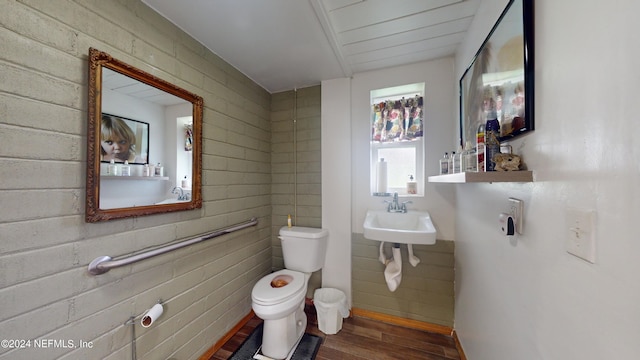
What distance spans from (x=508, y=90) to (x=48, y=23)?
73.4 inches

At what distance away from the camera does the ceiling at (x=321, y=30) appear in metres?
1.22

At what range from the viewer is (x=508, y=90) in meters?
0.90

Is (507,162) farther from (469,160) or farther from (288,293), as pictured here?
(288,293)

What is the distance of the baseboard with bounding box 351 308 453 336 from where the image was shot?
175cm

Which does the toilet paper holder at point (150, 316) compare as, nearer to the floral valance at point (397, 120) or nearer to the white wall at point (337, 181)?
the white wall at point (337, 181)

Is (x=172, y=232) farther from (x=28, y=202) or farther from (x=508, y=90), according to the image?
(x=508, y=90)

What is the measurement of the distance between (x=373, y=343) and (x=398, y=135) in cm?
172

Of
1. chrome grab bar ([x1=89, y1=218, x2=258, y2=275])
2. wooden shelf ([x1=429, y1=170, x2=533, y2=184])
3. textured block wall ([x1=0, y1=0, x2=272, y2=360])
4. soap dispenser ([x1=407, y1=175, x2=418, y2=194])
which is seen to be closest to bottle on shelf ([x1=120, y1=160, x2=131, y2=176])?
textured block wall ([x1=0, y1=0, x2=272, y2=360])

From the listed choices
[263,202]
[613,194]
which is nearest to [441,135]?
[613,194]

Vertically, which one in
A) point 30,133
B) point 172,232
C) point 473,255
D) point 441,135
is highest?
point 441,135

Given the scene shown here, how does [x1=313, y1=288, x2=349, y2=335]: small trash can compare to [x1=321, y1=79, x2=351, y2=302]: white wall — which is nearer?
[x1=313, y1=288, x2=349, y2=335]: small trash can

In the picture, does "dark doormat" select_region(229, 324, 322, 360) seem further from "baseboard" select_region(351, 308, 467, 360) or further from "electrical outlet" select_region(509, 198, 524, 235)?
"electrical outlet" select_region(509, 198, 524, 235)

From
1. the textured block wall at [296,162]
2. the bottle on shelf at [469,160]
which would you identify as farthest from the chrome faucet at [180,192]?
the bottle on shelf at [469,160]

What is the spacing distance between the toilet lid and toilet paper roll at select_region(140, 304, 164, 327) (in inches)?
21.1
